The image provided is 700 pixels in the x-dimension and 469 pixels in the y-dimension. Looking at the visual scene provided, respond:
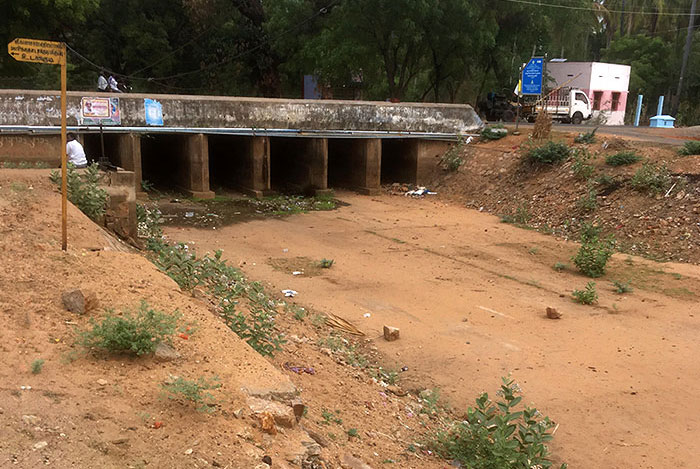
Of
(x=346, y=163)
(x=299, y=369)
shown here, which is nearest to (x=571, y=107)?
(x=346, y=163)

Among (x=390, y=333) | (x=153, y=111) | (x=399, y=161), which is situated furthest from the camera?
(x=399, y=161)

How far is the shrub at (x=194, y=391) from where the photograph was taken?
3.47m

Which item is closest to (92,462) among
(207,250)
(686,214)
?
(207,250)

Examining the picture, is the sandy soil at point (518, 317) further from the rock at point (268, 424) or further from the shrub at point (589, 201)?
the rock at point (268, 424)

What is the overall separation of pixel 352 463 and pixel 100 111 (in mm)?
13667

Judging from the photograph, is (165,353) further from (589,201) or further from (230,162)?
(230,162)

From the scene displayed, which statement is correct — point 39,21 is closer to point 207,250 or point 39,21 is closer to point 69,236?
point 207,250

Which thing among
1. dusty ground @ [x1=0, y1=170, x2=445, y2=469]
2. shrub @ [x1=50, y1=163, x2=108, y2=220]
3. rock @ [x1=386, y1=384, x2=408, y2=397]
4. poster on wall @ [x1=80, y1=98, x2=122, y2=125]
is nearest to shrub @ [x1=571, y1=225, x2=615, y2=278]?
rock @ [x1=386, y1=384, x2=408, y2=397]

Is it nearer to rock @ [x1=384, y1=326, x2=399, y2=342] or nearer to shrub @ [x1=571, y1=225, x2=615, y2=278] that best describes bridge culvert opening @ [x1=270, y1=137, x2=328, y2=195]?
shrub @ [x1=571, y1=225, x2=615, y2=278]

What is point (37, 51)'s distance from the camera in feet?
17.0

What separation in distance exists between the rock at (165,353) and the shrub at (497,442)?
215 centimetres

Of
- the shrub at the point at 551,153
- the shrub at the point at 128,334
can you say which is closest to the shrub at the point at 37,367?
the shrub at the point at 128,334

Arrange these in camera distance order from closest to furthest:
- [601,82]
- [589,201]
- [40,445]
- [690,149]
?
[40,445]
[589,201]
[690,149]
[601,82]

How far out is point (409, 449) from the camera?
185 inches
